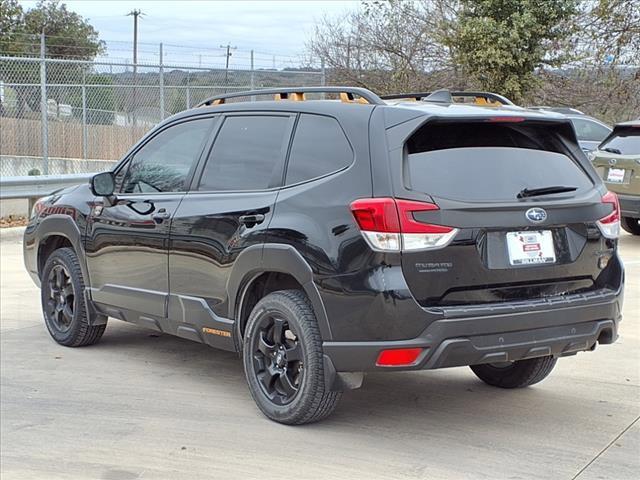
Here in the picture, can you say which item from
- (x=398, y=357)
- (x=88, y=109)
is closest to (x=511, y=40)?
(x=88, y=109)

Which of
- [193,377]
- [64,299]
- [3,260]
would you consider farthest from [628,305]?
[3,260]

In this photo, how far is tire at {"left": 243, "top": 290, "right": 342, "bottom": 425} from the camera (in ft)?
16.0

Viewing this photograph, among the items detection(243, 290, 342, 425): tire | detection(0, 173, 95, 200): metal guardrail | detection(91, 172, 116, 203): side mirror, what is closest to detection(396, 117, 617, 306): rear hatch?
detection(243, 290, 342, 425): tire

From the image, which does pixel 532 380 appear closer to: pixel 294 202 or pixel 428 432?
pixel 428 432

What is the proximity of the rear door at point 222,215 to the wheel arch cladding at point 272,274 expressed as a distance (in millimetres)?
67

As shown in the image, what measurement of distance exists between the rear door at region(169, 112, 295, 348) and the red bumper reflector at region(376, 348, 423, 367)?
1.01 meters

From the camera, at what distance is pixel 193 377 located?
625 centimetres

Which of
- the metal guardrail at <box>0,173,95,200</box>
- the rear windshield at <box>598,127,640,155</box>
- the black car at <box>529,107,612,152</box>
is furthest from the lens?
the black car at <box>529,107,612,152</box>

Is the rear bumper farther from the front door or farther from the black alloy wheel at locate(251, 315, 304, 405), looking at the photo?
the black alloy wheel at locate(251, 315, 304, 405)

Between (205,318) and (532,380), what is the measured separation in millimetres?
2025

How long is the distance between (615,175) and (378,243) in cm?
853

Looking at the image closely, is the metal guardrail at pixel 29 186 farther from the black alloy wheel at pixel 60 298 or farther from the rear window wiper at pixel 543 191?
the rear window wiper at pixel 543 191

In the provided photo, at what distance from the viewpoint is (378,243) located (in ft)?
14.9

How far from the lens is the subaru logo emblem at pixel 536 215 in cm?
479
